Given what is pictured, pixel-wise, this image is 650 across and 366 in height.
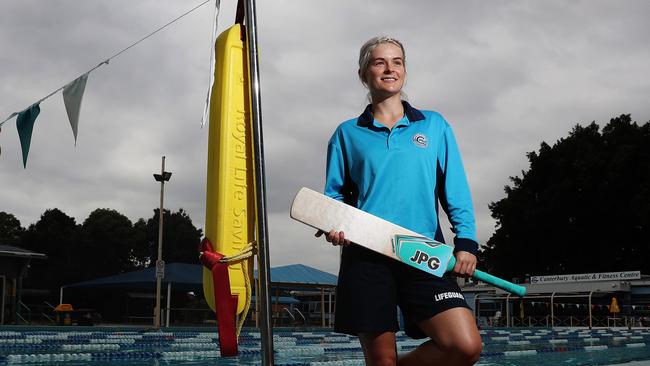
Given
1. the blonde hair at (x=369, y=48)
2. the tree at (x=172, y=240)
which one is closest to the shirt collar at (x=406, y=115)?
the blonde hair at (x=369, y=48)

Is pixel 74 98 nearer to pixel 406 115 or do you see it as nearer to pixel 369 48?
pixel 369 48

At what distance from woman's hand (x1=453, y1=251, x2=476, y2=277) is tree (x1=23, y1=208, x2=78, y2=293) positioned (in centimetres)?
4991

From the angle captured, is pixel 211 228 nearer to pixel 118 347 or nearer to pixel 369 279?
pixel 369 279

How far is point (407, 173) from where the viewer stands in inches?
109

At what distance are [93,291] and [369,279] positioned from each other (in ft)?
132

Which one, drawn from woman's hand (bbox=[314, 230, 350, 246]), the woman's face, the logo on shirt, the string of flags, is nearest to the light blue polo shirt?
the logo on shirt

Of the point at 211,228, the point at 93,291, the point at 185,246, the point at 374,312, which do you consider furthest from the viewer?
the point at 185,246

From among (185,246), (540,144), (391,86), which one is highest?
(540,144)

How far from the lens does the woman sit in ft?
8.50

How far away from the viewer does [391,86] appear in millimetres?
2889

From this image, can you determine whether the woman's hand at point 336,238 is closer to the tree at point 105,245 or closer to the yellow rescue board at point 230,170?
the yellow rescue board at point 230,170

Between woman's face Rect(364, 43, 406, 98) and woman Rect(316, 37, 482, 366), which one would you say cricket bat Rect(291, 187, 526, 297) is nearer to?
woman Rect(316, 37, 482, 366)

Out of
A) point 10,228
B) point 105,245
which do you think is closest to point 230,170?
point 105,245

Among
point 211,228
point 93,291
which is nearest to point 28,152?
point 211,228
